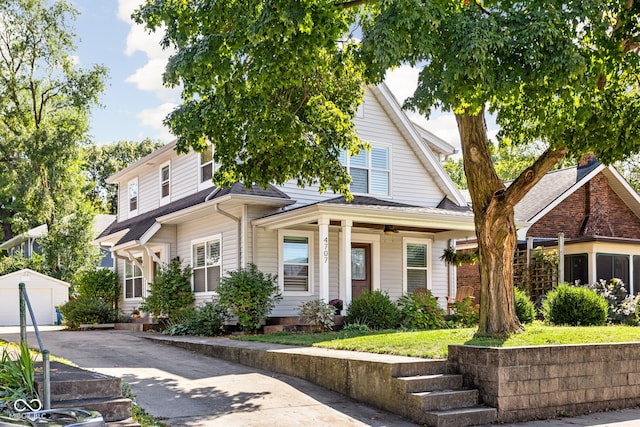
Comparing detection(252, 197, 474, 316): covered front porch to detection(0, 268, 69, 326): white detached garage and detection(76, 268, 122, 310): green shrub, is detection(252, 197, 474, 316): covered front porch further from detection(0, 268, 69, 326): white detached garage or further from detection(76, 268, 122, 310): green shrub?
detection(0, 268, 69, 326): white detached garage

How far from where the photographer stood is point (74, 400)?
700 centimetres

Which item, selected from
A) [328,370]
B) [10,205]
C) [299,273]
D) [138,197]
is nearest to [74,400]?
[328,370]

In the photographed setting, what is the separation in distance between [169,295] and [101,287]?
20.7 feet

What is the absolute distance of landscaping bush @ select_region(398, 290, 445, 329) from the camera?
16.5 meters

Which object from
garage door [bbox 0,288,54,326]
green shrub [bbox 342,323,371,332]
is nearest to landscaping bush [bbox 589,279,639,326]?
green shrub [bbox 342,323,371,332]

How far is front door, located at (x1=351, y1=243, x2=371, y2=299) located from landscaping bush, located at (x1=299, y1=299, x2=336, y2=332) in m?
3.17

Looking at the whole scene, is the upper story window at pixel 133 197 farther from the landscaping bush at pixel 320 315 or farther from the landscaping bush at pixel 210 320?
the landscaping bush at pixel 320 315

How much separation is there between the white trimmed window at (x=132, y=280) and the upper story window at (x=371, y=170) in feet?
28.6

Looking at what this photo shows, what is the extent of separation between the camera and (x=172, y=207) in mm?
21344

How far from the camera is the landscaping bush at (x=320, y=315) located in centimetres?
1612

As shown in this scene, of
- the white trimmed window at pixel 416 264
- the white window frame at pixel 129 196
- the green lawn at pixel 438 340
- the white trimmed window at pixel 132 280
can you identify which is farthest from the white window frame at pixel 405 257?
the white window frame at pixel 129 196

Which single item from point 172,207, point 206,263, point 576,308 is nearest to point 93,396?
point 576,308

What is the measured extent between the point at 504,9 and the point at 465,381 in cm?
508

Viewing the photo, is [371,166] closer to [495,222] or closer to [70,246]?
[495,222]
